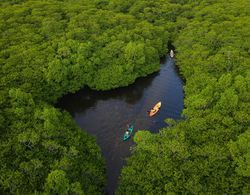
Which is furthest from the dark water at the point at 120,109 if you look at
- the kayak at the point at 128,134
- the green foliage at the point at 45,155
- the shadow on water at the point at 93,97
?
the green foliage at the point at 45,155

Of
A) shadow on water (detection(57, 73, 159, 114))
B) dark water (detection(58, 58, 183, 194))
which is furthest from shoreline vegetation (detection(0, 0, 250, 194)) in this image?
dark water (detection(58, 58, 183, 194))

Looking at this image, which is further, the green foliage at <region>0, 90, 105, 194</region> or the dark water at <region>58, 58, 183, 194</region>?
the dark water at <region>58, 58, 183, 194</region>

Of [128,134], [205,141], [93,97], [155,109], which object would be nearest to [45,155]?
[128,134]

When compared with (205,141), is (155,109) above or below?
below

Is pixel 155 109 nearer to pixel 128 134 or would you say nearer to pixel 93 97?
pixel 128 134

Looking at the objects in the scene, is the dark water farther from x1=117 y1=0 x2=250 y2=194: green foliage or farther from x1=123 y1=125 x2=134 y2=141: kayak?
x1=117 y1=0 x2=250 y2=194: green foliage
